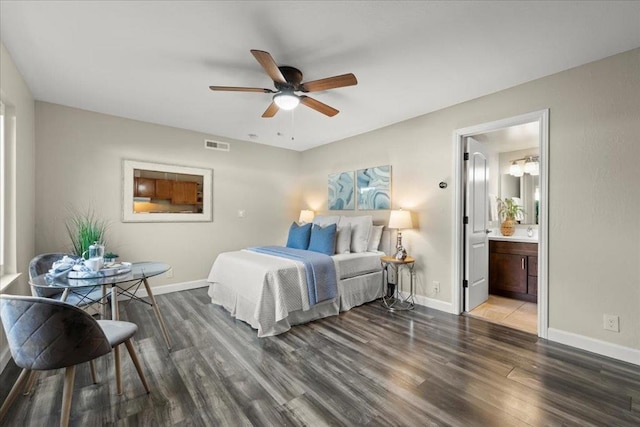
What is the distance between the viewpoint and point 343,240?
3.88 m

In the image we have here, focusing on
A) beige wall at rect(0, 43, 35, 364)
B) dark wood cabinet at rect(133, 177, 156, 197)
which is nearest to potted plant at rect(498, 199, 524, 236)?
dark wood cabinet at rect(133, 177, 156, 197)

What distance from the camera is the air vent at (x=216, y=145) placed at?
452 cm

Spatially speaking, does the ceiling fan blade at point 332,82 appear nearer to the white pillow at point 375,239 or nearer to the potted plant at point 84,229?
the white pillow at point 375,239

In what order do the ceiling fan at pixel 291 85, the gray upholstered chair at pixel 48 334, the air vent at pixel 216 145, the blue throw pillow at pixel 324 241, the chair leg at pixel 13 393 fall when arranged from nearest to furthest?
the gray upholstered chair at pixel 48 334 → the chair leg at pixel 13 393 → the ceiling fan at pixel 291 85 → the blue throw pillow at pixel 324 241 → the air vent at pixel 216 145

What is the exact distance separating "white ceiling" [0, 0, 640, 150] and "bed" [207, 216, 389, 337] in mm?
1847

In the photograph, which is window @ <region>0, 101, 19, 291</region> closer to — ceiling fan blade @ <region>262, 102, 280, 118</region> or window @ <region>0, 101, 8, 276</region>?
window @ <region>0, 101, 8, 276</region>

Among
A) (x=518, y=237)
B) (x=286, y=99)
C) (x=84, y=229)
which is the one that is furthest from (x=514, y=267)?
(x=84, y=229)

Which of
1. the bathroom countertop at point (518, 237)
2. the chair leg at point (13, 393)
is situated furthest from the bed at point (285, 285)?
the bathroom countertop at point (518, 237)

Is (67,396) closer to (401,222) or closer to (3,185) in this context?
(3,185)

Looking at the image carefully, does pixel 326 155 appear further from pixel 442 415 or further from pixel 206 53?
pixel 442 415

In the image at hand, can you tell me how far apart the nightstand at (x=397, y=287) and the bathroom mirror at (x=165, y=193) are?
9.52ft

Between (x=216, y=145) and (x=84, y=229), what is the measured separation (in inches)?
84.9

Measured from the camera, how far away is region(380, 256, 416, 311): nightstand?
3477 millimetres

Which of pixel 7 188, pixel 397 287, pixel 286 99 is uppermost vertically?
pixel 286 99
